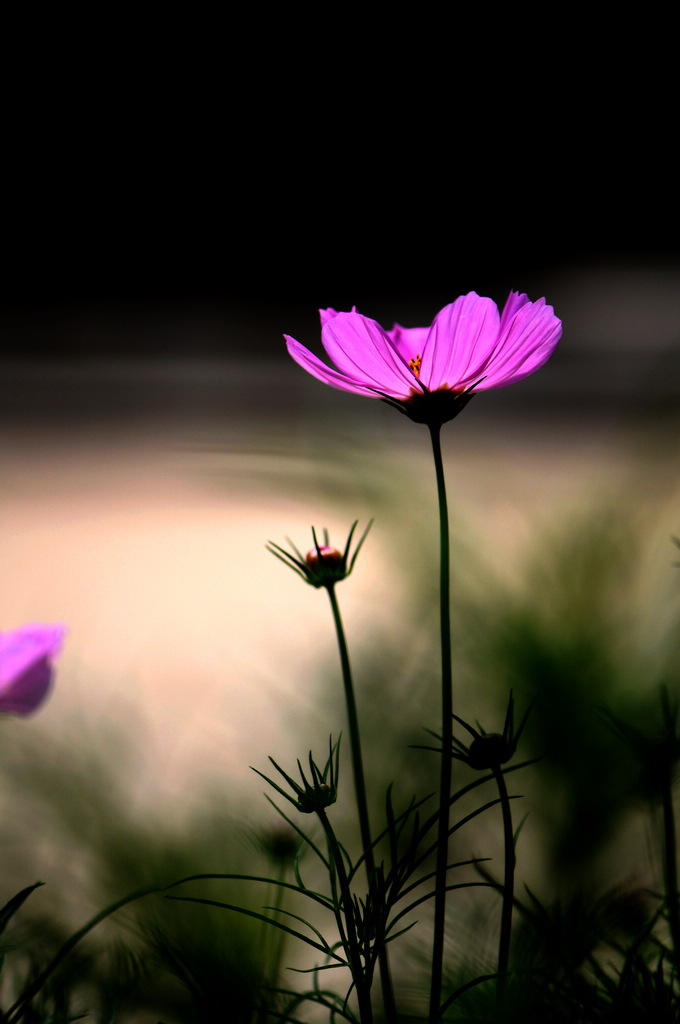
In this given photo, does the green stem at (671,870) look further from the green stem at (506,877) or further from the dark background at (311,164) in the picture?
the dark background at (311,164)

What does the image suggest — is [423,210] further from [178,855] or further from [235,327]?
[178,855]

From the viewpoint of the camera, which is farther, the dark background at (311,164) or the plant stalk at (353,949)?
the dark background at (311,164)

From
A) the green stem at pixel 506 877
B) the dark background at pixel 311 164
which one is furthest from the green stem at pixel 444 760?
the dark background at pixel 311 164

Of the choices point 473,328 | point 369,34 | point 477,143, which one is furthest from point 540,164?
point 473,328

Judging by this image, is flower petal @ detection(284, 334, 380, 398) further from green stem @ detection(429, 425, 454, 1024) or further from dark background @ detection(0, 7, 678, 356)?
dark background @ detection(0, 7, 678, 356)

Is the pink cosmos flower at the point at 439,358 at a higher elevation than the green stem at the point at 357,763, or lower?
higher

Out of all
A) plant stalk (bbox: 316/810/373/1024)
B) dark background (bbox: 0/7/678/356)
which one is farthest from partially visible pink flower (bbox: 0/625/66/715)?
dark background (bbox: 0/7/678/356)

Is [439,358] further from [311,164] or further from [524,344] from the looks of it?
[311,164]
